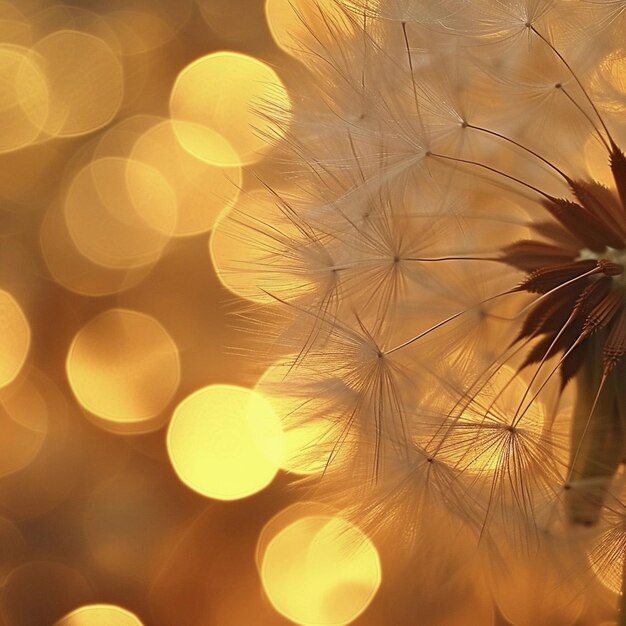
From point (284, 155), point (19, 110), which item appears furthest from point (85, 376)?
point (284, 155)

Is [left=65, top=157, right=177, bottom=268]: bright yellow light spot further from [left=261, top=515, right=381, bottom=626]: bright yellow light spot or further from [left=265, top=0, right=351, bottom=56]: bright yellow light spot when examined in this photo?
[left=265, top=0, right=351, bottom=56]: bright yellow light spot

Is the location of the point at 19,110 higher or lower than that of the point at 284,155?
higher

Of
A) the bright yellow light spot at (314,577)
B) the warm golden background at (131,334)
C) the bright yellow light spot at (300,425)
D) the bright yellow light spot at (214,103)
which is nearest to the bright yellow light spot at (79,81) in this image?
the warm golden background at (131,334)

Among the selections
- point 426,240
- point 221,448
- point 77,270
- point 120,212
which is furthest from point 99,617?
point 426,240

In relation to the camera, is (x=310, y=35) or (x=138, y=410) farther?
(x=138, y=410)

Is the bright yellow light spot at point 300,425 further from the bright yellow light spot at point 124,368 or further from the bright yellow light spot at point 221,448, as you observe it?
the bright yellow light spot at point 124,368

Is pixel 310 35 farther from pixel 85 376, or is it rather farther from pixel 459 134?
pixel 85 376

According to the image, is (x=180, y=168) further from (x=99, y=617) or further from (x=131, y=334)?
(x=99, y=617)

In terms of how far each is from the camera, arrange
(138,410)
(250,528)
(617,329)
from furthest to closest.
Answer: (138,410) < (250,528) < (617,329)
